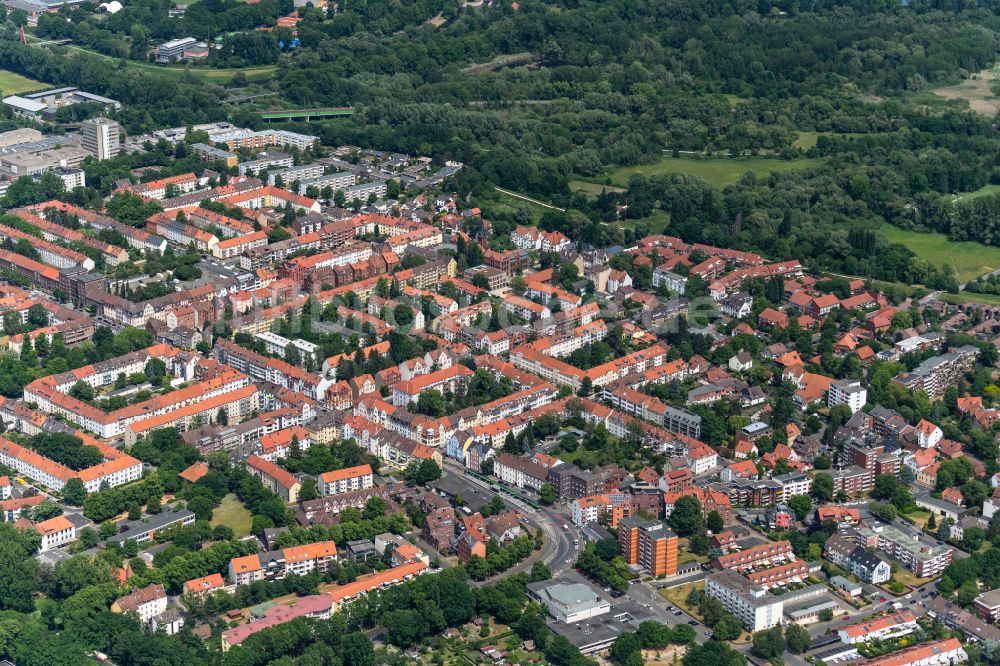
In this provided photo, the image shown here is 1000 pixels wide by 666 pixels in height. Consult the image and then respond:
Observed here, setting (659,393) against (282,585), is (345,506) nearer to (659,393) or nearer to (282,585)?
(282,585)

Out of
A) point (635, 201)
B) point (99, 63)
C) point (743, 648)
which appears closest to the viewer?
point (743, 648)

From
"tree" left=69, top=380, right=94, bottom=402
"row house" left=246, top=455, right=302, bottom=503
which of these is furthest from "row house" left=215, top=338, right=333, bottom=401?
"row house" left=246, top=455, right=302, bottom=503

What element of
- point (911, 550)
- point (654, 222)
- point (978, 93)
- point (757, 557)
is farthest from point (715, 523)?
point (978, 93)

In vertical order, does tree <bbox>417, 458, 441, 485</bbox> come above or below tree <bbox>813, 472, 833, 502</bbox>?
below

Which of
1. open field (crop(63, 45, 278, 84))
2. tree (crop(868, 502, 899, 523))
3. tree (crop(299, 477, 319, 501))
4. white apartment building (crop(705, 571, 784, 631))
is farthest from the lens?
open field (crop(63, 45, 278, 84))

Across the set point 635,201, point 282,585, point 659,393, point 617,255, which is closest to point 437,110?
point 635,201

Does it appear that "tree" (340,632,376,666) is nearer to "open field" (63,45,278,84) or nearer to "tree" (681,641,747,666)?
"tree" (681,641,747,666)

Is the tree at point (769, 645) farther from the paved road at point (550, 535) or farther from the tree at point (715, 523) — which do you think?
the paved road at point (550, 535)

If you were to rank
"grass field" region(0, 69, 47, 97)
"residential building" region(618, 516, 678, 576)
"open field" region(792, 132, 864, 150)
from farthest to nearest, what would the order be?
"grass field" region(0, 69, 47, 97) → "open field" region(792, 132, 864, 150) → "residential building" region(618, 516, 678, 576)
